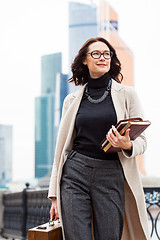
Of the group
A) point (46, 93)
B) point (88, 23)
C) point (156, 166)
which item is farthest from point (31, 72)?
point (156, 166)

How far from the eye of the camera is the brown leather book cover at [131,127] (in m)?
1.13

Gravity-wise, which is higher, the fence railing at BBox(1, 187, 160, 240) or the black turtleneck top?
the black turtleneck top

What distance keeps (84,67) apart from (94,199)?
631 mm

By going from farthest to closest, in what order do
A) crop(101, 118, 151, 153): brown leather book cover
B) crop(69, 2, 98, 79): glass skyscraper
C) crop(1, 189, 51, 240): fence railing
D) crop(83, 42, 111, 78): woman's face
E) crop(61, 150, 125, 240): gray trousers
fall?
crop(69, 2, 98, 79): glass skyscraper < crop(1, 189, 51, 240): fence railing < crop(83, 42, 111, 78): woman's face < crop(61, 150, 125, 240): gray trousers < crop(101, 118, 151, 153): brown leather book cover

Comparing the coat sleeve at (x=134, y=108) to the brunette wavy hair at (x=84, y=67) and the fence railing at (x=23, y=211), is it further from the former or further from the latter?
the fence railing at (x=23, y=211)

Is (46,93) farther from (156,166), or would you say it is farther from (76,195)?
(76,195)

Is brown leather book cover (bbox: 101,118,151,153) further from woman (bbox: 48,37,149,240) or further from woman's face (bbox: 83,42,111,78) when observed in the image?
woman's face (bbox: 83,42,111,78)

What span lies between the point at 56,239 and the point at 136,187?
0.40 metres

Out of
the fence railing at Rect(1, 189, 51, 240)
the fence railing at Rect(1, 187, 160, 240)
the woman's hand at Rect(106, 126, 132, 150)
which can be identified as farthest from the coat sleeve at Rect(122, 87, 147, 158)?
the fence railing at Rect(1, 189, 51, 240)

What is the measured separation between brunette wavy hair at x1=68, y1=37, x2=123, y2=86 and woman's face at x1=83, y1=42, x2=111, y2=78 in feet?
0.10

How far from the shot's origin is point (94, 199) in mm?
1339

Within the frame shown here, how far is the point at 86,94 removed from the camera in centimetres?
150

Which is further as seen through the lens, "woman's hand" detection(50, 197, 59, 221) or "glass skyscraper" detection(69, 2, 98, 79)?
"glass skyscraper" detection(69, 2, 98, 79)

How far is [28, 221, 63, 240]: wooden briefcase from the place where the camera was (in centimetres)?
135
